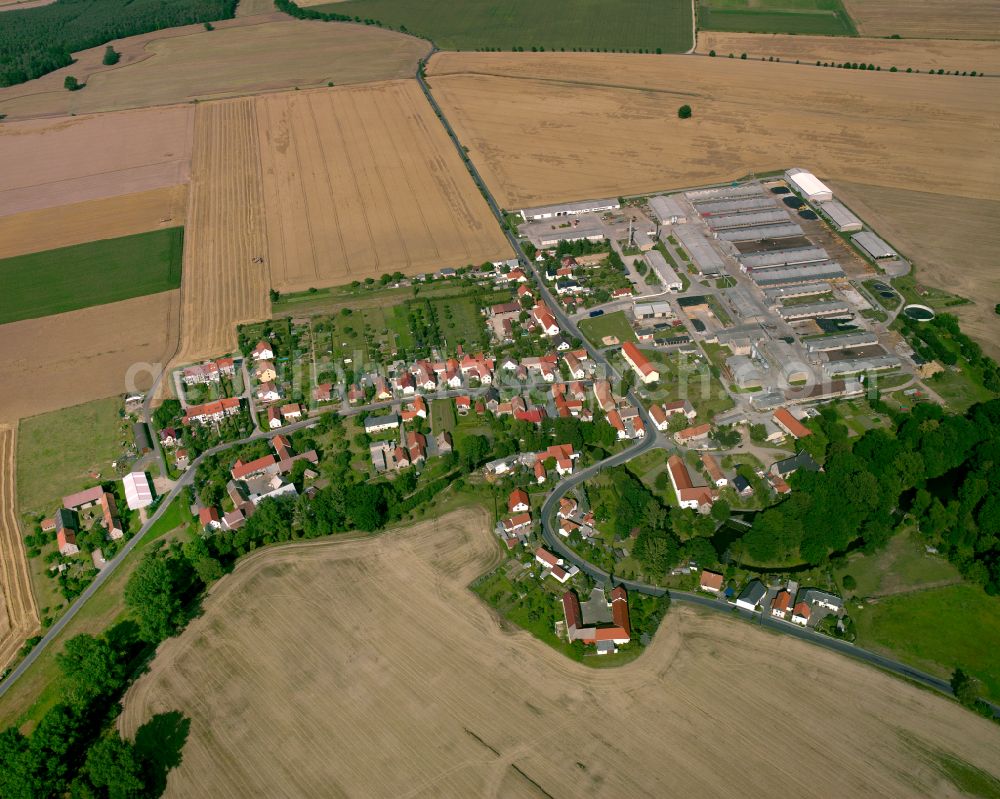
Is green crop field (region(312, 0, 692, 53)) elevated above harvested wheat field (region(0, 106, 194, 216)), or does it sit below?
above

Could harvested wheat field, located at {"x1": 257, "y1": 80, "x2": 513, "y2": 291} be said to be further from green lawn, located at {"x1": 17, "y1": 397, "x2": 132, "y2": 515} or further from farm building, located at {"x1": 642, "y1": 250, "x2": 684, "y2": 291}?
green lawn, located at {"x1": 17, "y1": 397, "x2": 132, "y2": 515}

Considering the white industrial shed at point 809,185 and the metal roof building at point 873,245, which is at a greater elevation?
the white industrial shed at point 809,185

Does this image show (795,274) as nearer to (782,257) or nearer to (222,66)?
(782,257)

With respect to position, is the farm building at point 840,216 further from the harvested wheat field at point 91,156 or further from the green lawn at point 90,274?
the harvested wheat field at point 91,156

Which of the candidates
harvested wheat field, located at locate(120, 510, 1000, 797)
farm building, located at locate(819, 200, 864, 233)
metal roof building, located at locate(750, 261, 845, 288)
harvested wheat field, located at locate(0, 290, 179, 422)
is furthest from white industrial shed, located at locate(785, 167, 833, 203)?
harvested wheat field, located at locate(0, 290, 179, 422)

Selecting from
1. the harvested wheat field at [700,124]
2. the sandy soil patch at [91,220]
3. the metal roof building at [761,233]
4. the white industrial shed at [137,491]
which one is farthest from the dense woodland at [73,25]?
the metal roof building at [761,233]
